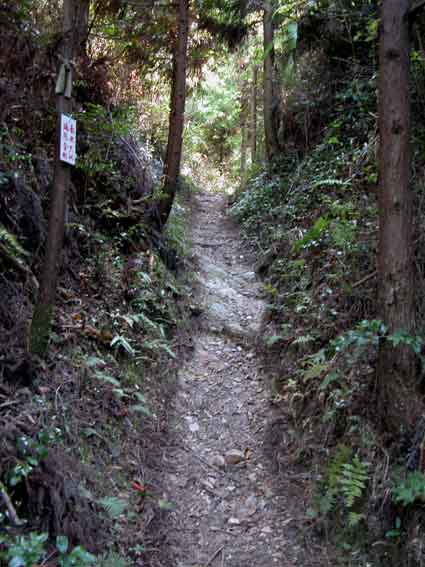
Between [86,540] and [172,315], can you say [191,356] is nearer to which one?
[172,315]

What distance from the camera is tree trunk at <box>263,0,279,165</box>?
1230cm

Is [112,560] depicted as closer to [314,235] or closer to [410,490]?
[410,490]

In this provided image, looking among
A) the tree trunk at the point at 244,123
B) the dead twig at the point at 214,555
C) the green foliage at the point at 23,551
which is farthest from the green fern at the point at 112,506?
the tree trunk at the point at 244,123

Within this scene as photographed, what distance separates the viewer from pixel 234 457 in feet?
17.1

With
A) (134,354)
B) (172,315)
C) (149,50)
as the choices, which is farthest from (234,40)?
(134,354)

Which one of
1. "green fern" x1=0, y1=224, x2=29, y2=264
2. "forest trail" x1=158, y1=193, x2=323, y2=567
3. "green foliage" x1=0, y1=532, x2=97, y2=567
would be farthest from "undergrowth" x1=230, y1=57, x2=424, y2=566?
"green fern" x1=0, y1=224, x2=29, y2=264

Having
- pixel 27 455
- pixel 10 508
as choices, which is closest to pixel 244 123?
pixel 27 455

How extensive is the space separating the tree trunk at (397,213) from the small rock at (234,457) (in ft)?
5.90

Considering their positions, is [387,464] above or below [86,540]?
above

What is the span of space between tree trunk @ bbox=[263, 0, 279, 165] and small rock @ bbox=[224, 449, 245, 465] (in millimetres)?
8788

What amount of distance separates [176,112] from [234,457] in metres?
6.08

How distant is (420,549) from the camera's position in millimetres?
3322

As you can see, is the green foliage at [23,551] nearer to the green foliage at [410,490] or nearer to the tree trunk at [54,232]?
the tree trunk at [54,232]

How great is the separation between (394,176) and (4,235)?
3612 mm
